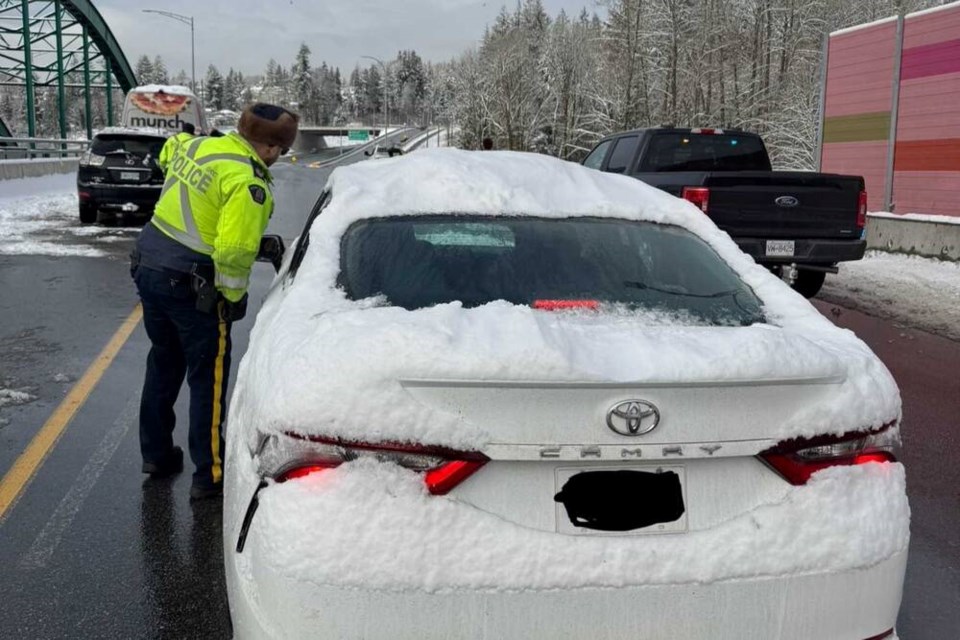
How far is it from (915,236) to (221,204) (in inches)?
480

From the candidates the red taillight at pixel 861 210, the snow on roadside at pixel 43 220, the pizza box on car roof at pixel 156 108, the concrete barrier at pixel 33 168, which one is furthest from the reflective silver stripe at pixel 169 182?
the pizza box on car roof at pixel 156 108

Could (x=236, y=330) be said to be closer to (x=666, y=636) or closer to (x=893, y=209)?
(x=666, y=636)

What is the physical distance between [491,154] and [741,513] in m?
2.25

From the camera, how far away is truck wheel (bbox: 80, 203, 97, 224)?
672 inches

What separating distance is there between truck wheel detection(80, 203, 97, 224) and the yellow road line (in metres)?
10.5

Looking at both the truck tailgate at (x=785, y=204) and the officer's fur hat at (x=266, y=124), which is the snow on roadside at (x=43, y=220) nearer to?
the truck tailgate at (x=785, y=204)

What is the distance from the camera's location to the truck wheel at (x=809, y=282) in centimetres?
1098

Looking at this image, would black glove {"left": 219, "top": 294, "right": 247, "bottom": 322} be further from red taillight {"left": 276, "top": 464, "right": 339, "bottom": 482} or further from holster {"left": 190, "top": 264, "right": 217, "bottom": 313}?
red taillight {"left": 276, "top": 464, "right": 339, "bottom": 482}

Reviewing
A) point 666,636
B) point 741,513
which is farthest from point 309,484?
point 741,513

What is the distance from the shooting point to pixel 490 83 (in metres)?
73.9

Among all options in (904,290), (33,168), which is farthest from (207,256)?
(33,168)

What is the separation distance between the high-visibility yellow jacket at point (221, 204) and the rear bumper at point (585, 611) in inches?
77.4

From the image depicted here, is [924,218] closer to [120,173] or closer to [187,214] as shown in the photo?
[187,214]

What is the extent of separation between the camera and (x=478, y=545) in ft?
6.57
